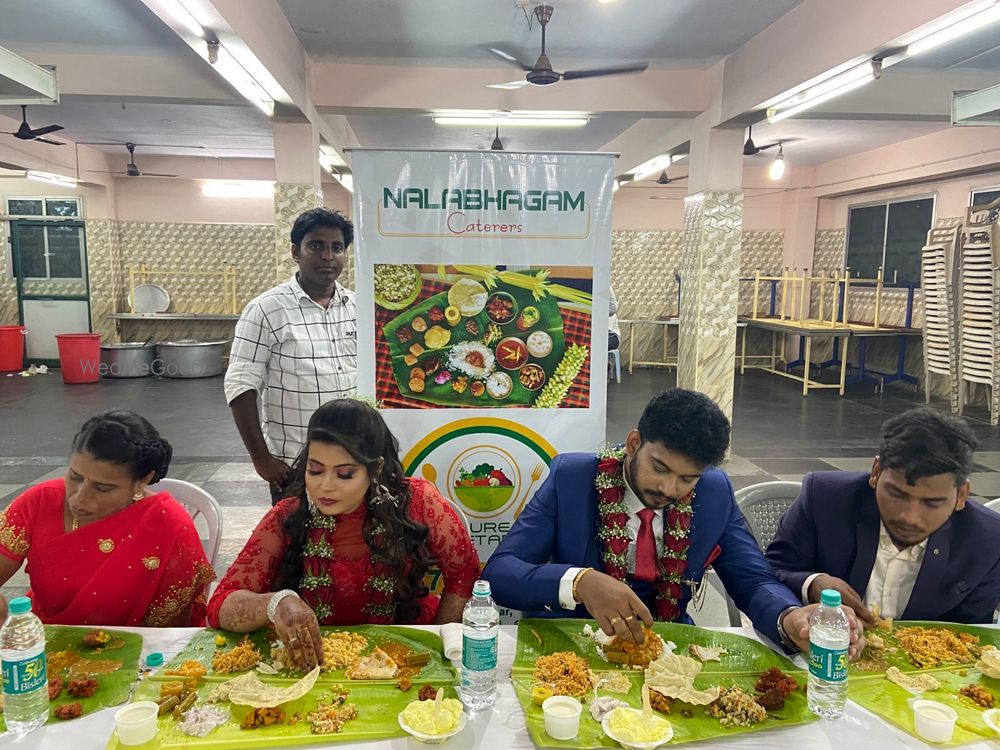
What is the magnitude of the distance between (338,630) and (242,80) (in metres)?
4.61

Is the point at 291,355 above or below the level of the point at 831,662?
above

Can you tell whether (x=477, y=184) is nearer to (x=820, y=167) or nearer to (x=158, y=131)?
(x=158, y=131)

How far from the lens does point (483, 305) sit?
290 centimetres

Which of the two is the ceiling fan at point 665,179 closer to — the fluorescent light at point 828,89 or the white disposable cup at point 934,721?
the fluorescent light at point 828,89

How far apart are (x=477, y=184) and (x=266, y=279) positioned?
10.5m

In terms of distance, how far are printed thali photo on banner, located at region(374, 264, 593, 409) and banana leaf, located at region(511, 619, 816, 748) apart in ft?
4.14

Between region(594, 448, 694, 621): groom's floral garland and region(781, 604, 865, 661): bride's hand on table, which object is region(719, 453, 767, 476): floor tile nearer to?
region(594, 448, 694, 621): groom's floral garland

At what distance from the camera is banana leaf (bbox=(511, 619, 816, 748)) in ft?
4.61

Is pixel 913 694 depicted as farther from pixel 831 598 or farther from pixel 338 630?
pixel 338 630

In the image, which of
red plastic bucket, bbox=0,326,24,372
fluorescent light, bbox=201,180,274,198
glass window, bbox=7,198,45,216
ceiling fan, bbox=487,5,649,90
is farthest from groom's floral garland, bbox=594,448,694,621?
glass window, bbox=7,198,45,216

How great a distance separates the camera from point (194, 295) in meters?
12.4

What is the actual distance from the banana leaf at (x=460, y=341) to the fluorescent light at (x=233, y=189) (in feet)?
34.0

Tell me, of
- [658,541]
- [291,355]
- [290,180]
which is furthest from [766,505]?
[290,180]

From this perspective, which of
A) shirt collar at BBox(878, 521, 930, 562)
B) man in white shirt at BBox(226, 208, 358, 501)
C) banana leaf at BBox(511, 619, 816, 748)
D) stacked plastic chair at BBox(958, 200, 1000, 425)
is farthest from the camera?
stacked plastic chair at BBox(958, 200, 1000, 425)
